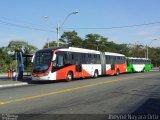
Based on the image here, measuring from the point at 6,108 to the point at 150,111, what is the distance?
5.35 meters

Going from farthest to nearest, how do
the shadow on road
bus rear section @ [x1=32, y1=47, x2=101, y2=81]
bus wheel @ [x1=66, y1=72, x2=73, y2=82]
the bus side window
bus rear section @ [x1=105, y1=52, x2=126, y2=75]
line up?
bus rear section @ [x1=105, y1=52, x2=126, y2=75] → bus wheel @ [x1=66, y1=72, x2=73, y2=82] → the bus side window → bus rear section @ [x1=32, y1=47, x2=101, y2=81] → the shadow on road

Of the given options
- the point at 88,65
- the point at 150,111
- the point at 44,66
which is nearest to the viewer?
the point at 150,111

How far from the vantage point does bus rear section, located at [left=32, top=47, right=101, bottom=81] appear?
29859 mm

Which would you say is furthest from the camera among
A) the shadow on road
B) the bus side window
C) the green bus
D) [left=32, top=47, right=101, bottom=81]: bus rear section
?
the green bus

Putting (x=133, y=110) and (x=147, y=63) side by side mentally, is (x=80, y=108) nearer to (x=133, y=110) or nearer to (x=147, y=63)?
(x=133, y=110)

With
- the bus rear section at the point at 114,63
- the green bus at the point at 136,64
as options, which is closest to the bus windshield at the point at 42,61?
the bus rear section at the point at 114,63

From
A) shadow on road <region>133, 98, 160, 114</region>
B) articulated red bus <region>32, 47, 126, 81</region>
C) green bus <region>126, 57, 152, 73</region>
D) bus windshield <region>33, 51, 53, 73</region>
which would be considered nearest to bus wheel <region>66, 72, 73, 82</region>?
articulated red bus <region>32, 47, 126, 81</region>

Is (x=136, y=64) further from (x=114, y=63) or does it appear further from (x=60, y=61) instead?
(x=60, y=61)

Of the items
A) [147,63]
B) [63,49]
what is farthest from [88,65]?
[147,63]

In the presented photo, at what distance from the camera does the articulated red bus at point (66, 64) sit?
29922 mm

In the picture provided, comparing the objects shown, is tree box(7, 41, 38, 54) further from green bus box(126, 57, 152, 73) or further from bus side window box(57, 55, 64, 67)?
bus side window box(57, 55, 64, 67)

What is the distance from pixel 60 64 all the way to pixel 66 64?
1.02 metres

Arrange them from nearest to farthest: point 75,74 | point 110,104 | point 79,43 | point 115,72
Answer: point 110,104 < point 75,74 < point 115,72 < point 79,43

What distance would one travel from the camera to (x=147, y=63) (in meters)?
71.0
